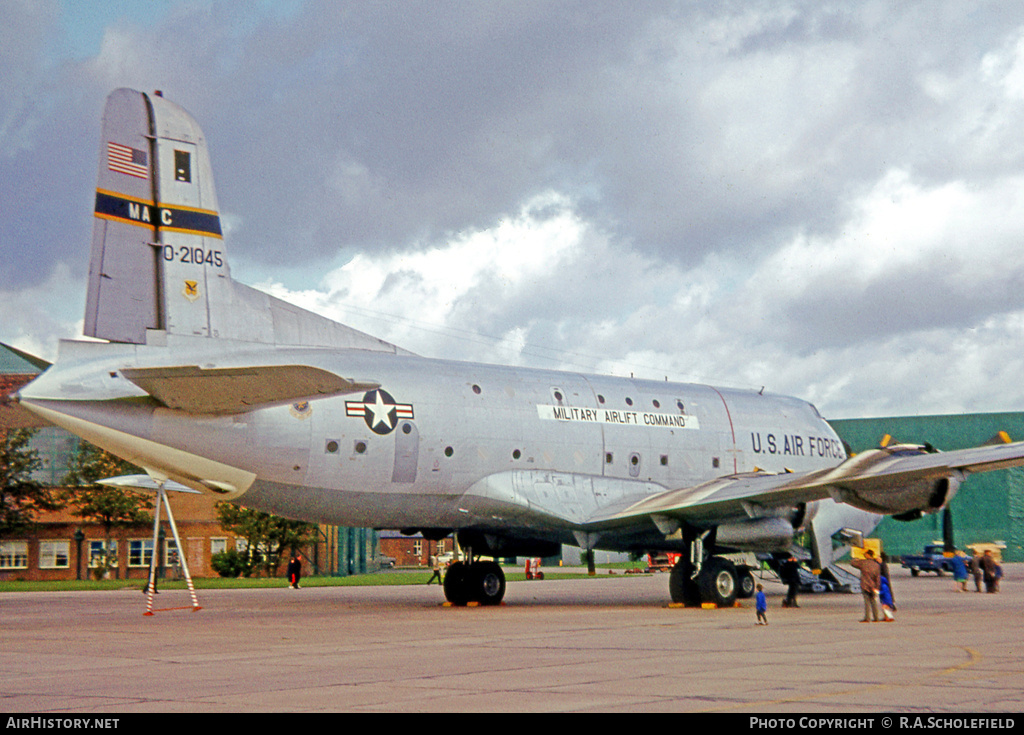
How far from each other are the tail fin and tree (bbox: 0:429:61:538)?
4374 cm

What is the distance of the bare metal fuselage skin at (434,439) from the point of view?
19438mm

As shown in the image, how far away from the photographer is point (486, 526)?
24.6 metres

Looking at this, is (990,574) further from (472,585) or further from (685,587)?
(472,585)

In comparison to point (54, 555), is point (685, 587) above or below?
below

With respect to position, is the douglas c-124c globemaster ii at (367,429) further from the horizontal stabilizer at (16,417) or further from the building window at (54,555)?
the building window at (54,555)

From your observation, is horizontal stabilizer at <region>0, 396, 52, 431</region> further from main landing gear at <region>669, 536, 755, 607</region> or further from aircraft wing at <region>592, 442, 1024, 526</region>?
main landing gear at <region>669, 536, 755, 607</region>

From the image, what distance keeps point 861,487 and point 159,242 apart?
14355mm

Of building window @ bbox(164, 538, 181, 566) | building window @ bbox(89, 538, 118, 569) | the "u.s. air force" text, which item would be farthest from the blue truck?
building window @ bbox(89, 538, 118, 569)

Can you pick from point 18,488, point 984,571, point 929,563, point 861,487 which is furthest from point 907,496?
point 18,488

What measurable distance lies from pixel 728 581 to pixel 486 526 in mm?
5500

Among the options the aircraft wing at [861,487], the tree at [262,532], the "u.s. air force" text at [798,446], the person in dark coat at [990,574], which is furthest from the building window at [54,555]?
the person in dark coat at [990,574]

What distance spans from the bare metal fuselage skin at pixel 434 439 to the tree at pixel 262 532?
3222 centimetres

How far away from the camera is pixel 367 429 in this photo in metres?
21.8
